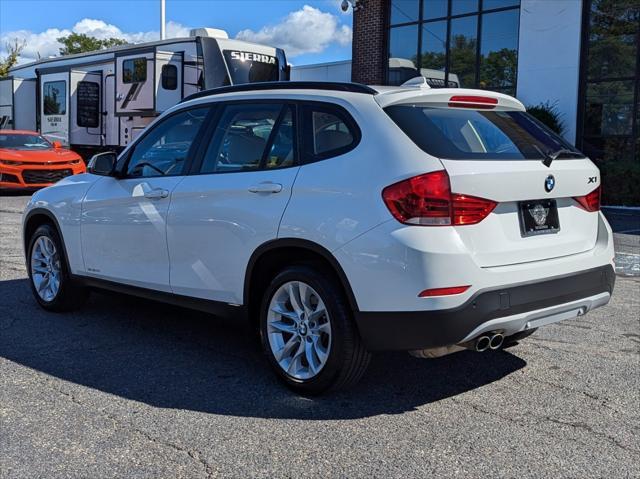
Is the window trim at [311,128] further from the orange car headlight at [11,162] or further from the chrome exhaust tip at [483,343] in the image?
the orange car headlight at [11,162]

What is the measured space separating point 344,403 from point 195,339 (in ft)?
5.43

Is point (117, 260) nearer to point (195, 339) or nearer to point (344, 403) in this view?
point (195, 339)

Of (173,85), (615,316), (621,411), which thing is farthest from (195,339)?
(173,85)

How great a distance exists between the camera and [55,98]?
19.9 m

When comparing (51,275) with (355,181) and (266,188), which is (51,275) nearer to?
(266,188)

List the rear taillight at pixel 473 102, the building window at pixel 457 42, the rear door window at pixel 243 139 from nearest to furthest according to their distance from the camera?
1. the rear taillight at pixel 473 102
2. the rear door window at pixel 243 139
3. the building window at pixel 457 42

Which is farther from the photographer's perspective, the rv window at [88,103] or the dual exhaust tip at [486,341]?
the rv window at [88,103]

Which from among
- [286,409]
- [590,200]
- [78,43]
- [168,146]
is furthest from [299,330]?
[78,43]

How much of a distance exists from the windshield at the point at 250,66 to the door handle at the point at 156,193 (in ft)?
36.1

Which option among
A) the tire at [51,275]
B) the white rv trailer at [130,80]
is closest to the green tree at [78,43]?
the white rv trailer at [130,80]

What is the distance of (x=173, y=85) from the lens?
1591 centimetres

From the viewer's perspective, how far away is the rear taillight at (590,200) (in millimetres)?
4262

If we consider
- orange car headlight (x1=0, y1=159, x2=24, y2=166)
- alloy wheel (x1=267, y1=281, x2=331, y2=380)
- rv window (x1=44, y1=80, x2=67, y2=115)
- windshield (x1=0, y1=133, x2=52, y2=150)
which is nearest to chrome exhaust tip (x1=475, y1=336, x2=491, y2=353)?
alloy wheel (x1=267, y1=281, x2=331, y2=380)

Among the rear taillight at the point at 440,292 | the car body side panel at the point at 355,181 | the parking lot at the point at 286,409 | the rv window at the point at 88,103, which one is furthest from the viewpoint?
the rv window at the point at 88,103
